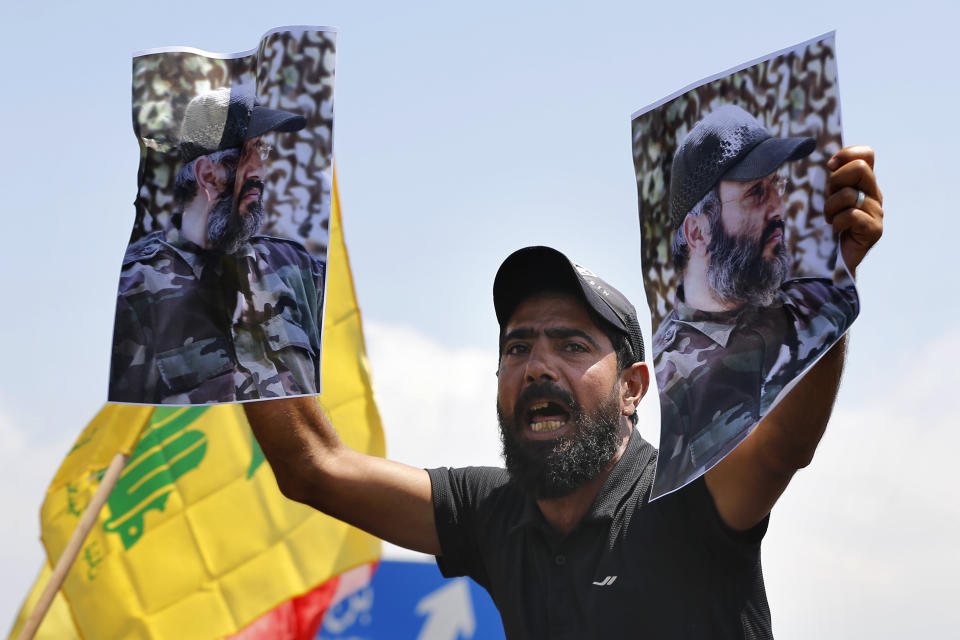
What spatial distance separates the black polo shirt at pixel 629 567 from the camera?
3.01 meters

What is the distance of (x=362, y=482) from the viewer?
11.9 feet

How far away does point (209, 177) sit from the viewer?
10.8ft

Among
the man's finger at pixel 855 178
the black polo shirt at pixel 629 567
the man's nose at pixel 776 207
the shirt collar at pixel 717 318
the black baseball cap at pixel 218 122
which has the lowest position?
the black polo shirt at pixel 629 567

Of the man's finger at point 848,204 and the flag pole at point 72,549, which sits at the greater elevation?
the man's finger at point 848,204

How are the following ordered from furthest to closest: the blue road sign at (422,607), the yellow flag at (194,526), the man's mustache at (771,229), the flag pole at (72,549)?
the blue road sign at (422,607) → the yellow flag at (194,526) → the flag pole at (72,549) → the man's mustache at (771,229)

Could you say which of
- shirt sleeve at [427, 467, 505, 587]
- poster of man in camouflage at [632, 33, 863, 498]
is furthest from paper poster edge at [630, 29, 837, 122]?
shirt sleeve at [427, 467, 505, 587]

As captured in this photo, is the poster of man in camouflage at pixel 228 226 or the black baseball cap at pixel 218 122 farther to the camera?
the black baseball cap at pixel 218 122

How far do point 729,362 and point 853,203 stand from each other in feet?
1.55

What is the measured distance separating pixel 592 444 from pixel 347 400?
11.7 feet

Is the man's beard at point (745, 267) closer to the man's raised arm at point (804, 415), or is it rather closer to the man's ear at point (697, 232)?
the man's ear at point (697, 232)

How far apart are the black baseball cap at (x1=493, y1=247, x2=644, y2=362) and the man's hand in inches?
42.8

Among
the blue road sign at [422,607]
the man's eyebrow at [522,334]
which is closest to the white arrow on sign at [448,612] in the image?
the blue road sign at [422,607]

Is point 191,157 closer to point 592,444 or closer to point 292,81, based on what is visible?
point 292,81

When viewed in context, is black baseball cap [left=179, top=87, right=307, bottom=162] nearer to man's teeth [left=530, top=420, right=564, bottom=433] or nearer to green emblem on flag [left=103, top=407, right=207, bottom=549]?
man's teeth [left=530, top=420, right=564, bottom=433]
